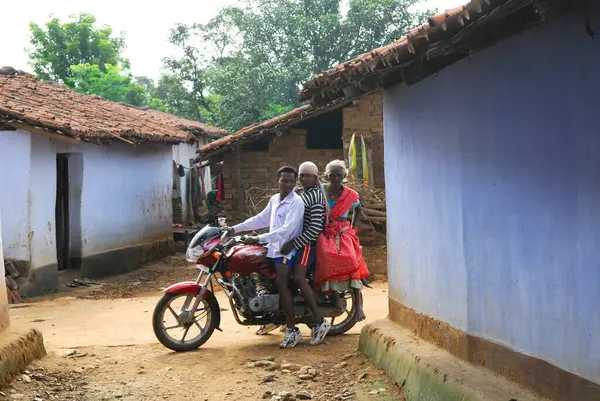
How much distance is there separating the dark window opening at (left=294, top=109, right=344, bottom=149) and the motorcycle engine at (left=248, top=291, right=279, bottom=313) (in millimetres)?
8050

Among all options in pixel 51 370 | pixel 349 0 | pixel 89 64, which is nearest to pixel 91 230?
pixel 51 370

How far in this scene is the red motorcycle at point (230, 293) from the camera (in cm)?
696

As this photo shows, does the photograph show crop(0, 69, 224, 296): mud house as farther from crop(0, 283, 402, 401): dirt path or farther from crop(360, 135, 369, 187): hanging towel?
crop(360, 135, 369, 187): hanging towel

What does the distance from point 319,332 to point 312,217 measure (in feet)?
3.70

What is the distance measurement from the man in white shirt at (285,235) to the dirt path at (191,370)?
0.31 m

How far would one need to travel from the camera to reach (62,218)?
45.8 feet

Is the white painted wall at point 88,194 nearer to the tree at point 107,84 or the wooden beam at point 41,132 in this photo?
the wooden beam at point 41,132

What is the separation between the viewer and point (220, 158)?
15.5 m

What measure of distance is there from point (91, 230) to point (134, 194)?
8.10 feet

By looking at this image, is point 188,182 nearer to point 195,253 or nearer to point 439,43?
point 195,253

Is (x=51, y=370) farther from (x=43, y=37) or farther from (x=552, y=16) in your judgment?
(x=43, y=37)

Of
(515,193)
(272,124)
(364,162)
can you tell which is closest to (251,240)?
(515,193)

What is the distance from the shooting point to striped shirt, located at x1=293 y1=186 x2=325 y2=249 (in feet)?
22.6

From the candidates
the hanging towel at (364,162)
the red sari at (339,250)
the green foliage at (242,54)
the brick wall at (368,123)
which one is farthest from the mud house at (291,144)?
the green foliage at (242,54)
